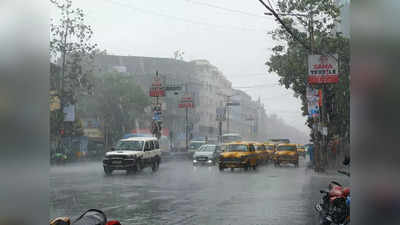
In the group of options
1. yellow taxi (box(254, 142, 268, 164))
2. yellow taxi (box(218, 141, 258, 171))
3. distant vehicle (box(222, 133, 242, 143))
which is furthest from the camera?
distant vehicle (box(222, 133, 242, 143))

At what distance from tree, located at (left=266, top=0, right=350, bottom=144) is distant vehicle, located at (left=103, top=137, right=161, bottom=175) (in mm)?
10246

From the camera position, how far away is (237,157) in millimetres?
30031

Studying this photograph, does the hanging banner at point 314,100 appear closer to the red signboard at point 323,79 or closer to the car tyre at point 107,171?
the red signboard at point 323,79

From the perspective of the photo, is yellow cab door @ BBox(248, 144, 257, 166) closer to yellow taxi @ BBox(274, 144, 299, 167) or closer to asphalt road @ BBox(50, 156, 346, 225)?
yellow taxi @ BBox(274, 144, 299, 167)

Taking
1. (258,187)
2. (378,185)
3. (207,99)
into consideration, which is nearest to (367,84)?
(378,185)

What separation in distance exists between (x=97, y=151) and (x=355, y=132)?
54191 mm

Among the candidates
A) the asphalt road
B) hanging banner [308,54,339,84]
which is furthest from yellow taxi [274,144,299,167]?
the asphalt road

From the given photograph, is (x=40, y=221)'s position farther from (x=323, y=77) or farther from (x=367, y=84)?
(x=323, y=77)

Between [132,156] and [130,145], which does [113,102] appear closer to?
[130,145]

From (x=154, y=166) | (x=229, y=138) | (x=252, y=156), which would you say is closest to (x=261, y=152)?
(x=252, y=156)

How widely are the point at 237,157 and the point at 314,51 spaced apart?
25.0ft

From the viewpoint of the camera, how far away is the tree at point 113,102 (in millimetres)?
55719

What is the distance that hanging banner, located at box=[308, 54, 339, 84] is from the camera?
82.5ft

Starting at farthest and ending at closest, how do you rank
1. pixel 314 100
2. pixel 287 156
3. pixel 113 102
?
1. pixel 113 102
2. pixel 287 156
3. pixel 314 100
